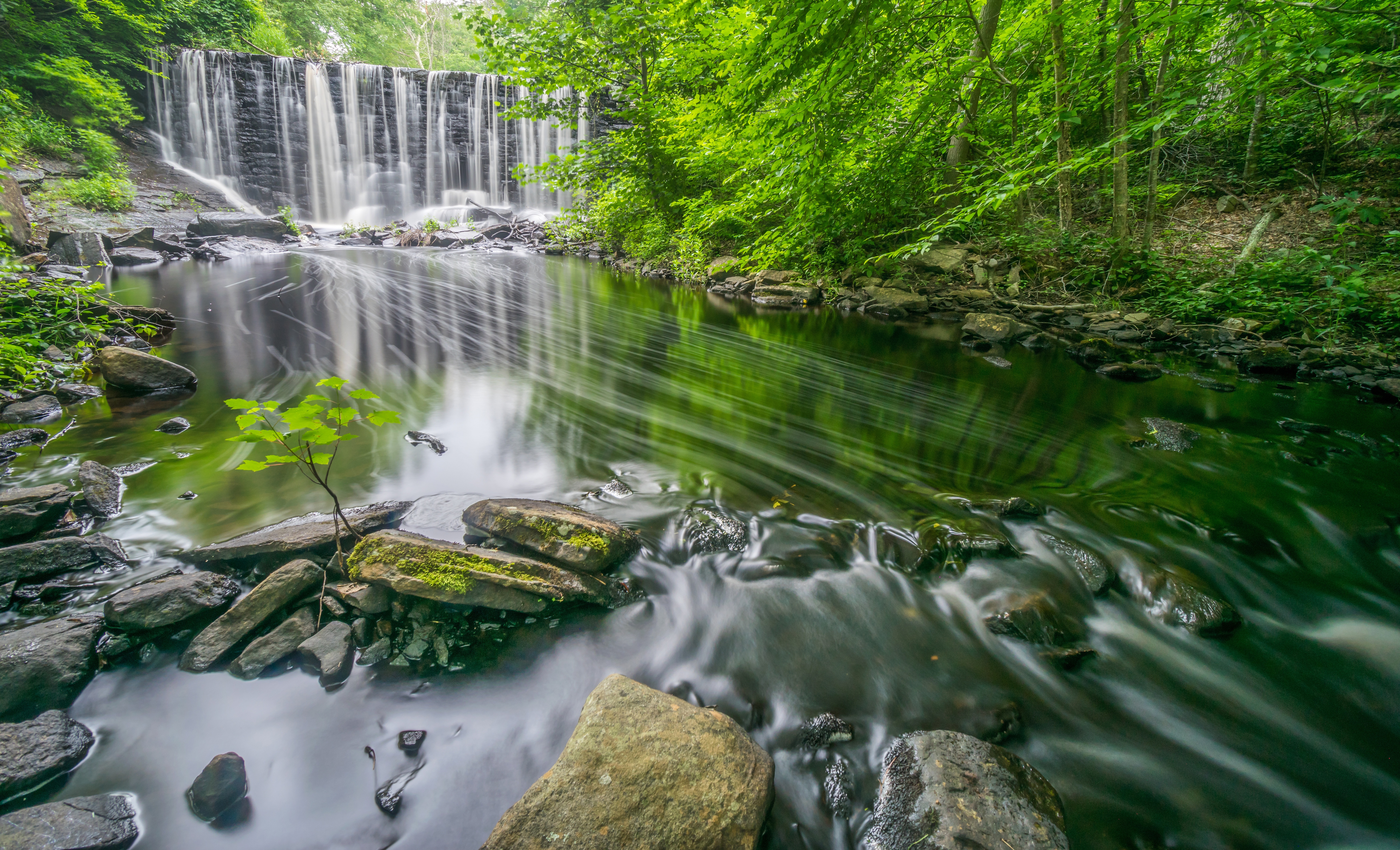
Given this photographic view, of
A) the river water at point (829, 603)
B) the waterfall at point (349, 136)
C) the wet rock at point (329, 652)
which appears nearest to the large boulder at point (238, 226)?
the waterfall at point (349, 136)

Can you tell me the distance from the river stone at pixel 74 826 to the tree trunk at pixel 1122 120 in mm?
9063

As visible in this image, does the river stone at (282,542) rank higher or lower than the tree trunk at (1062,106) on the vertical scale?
lower

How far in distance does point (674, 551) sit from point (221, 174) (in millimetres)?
32490

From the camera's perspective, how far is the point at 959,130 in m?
8.30

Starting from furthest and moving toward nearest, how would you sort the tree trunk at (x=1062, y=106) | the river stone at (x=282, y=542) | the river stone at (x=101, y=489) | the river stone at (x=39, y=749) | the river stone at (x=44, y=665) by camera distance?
1. the tree trunk at (x=1062, y=106)
2. the river stone at (x=101, y=489)
3. the river stone at (x=282, y=542)
4. the river stone at (x=44, y=665)
5. the river stone at (x=39, y=749)

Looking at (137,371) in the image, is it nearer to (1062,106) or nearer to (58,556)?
(58,556)

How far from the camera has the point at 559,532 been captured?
2.41m

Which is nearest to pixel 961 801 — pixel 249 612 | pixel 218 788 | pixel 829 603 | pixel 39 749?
pixel 829 603

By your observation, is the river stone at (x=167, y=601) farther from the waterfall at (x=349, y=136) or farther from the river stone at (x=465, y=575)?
the waterfall at (x=349, y=136)

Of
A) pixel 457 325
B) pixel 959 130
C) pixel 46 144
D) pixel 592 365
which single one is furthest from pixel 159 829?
pixel 46 144

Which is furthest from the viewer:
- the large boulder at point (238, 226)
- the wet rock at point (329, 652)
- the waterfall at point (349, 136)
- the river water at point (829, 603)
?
the waterfall at point (349, 136)

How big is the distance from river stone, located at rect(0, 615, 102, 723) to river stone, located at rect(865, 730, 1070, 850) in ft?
8.56

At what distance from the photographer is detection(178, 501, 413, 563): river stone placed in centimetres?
229

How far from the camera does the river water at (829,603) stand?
5.11 ft
